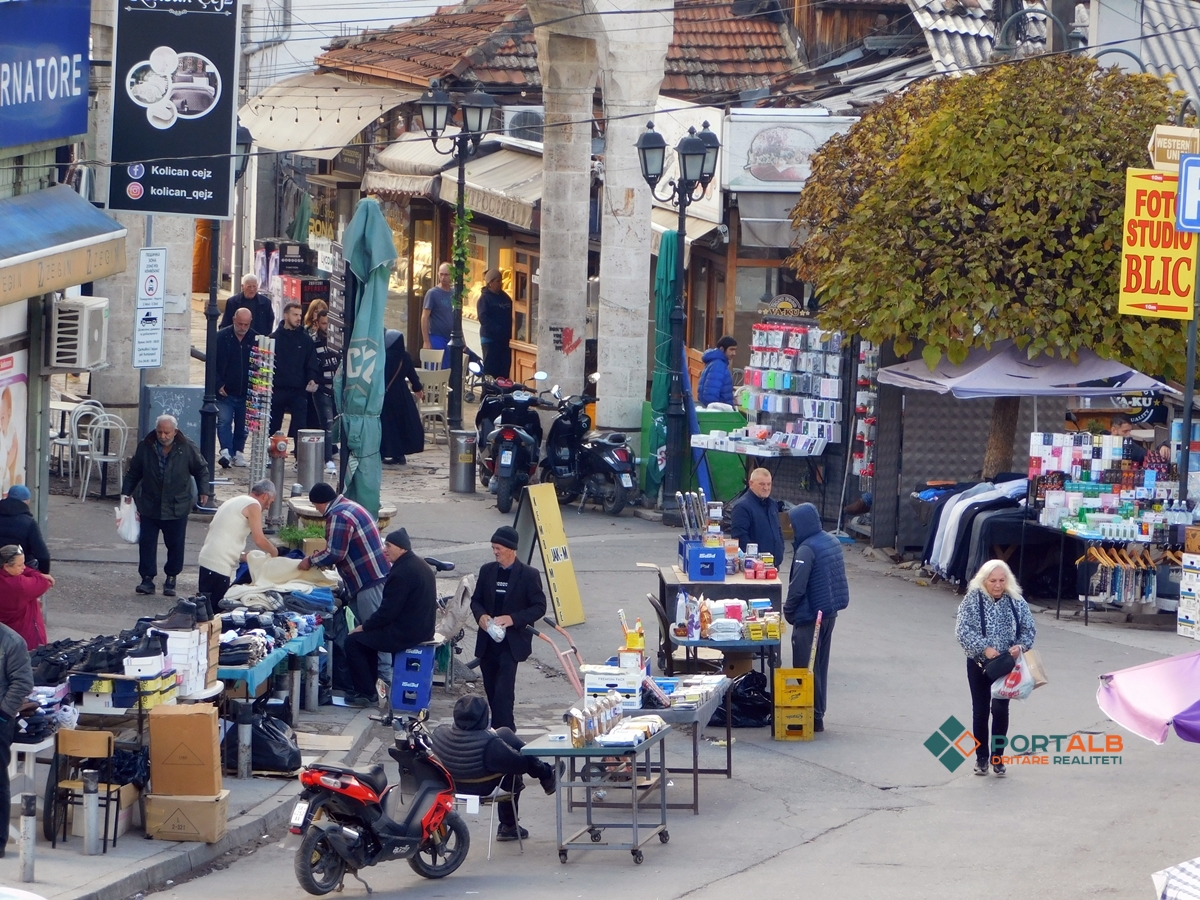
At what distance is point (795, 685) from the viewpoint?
1301 centimetres

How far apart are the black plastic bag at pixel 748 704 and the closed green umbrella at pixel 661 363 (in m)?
7.27

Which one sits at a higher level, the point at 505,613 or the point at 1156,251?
the point at 1156,251

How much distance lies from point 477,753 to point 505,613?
Result: 86.4 inches

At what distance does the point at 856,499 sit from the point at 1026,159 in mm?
4464

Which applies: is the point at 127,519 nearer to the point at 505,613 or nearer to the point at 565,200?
the point at 505,613

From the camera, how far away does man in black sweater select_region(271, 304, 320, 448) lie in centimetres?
2173

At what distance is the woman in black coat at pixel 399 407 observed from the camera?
74.1ft

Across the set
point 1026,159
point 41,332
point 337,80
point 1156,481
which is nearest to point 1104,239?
point 1026,159

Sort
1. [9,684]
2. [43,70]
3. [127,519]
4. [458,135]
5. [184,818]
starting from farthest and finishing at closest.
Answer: [458,135] < [127,519] < [43,70] < [184,818] < [9,684]

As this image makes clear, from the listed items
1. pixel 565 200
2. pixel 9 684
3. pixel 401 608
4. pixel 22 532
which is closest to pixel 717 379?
→ pixel 565 200

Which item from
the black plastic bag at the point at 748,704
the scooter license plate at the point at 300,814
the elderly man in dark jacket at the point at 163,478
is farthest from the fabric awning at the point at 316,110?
the scooter license plate at the point at 300,814

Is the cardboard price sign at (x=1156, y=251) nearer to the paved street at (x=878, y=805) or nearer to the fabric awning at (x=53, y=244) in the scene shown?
the paved street at (x=878, y=805)

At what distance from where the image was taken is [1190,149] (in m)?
17.3

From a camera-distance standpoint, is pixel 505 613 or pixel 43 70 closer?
pixel 505 613
